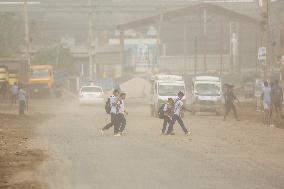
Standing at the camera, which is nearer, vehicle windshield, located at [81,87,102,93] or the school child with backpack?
the school child with backpack

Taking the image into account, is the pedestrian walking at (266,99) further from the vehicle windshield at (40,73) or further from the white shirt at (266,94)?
the vehicle windshield at (40,73)

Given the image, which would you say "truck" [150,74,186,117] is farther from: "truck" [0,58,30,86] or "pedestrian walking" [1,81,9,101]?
"truck" [0,58,30,86]

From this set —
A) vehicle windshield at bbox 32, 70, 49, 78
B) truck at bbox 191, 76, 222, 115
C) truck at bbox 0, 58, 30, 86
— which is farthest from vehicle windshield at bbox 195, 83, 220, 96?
vehicle windshield at bbox 32, 70, 49, 78

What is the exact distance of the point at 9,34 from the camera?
89.1 m

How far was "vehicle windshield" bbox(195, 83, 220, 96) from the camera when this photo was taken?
46.6m

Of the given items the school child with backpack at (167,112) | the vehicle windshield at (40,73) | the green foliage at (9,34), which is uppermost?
the green foliage at (9,34)

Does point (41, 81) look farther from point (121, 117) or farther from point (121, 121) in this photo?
point (121, 117)

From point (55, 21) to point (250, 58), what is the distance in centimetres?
3369

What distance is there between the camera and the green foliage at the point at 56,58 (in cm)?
9994

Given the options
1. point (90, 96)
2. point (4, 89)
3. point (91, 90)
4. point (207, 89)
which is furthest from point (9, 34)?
point (207, 89)

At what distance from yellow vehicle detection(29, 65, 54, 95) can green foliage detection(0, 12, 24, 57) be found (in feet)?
41.1

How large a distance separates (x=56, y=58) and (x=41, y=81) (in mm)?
27568

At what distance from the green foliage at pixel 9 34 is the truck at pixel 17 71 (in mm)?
20523

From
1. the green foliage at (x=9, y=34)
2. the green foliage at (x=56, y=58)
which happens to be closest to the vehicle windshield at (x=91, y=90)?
the green foliage at (x=9, y=34)
